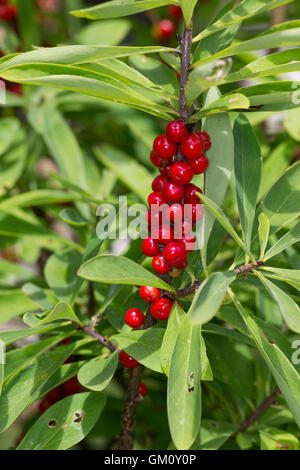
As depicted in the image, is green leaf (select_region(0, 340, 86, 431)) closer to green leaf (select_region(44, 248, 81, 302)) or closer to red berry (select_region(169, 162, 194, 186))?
green leaf (select_region(44, 248, 81, 302))

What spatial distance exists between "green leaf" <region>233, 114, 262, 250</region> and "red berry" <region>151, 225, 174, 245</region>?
114 mm

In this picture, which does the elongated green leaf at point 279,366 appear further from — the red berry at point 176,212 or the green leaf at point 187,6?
the green leaf at point 187,6

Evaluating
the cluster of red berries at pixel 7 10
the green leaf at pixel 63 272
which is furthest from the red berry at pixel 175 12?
the green leaf at pixel 63 272

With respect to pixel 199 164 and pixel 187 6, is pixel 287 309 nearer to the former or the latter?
pixel 199 164

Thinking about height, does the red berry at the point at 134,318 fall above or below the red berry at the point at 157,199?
below

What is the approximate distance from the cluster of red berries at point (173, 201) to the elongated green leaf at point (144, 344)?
27 mm

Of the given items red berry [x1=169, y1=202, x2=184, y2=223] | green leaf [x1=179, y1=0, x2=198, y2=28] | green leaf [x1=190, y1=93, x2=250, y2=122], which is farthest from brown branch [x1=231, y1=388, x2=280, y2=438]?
green leaf [x1=179, y1=0, x2=198, y2=28]

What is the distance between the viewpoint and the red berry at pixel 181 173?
0.67 meters

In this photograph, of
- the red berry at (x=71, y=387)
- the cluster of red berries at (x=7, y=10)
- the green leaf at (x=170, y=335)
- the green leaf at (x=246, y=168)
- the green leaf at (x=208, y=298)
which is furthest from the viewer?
the cluster of red berries at (x=7, y=10)

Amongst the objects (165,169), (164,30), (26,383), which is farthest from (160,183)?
(164,30)

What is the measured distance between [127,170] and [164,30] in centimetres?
51

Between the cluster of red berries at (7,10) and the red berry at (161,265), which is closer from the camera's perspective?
the red berry at (161,265)

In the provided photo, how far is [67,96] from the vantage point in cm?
141

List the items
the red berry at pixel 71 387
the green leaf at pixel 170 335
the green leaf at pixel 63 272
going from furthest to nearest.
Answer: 1. the red berry at pixel 71 387
2. the green leaf at pixel 63 272
3. the green leaf at pixel 170 335
